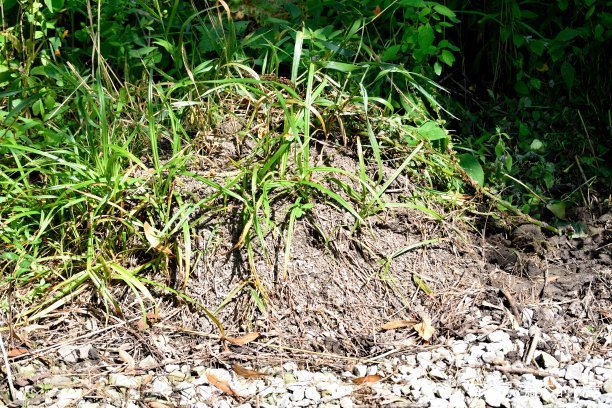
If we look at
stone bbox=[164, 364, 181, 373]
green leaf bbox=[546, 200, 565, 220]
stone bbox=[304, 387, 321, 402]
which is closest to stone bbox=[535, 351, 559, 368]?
stone bbox=[304, 387, 321, 402]

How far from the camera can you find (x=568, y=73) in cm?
479

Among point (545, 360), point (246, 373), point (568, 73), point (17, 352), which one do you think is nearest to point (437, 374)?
point (545, 360)

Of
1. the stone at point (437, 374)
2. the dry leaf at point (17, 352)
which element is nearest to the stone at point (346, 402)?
the stone at point (437, 374)

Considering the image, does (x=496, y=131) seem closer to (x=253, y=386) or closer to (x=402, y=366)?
(x=402, y=366)

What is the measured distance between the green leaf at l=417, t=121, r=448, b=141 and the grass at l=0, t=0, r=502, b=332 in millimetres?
12

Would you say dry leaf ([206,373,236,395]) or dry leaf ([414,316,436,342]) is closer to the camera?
dry leaf ([206,373,236,395])

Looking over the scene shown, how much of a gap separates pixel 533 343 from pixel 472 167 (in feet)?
3.63

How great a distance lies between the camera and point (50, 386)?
324 centimetres

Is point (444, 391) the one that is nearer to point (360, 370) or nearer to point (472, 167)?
point (360, 370)

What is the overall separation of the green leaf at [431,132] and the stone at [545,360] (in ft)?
4.00

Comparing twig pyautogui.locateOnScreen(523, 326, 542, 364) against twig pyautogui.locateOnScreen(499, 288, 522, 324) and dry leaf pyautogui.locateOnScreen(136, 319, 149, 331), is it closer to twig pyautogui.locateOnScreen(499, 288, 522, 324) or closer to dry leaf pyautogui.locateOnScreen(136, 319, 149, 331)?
twig pyautogui.locateOnScreen(499, 288, 522, 324)

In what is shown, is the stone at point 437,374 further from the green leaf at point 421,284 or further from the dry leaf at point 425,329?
the green leaf at point 421,284

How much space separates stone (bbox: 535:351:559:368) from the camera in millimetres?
3417

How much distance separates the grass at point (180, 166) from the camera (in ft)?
11.9
